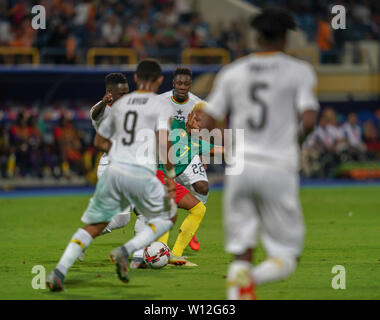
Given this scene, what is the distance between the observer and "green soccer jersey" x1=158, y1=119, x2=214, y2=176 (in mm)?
11531

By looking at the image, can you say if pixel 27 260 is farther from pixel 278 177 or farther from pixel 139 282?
pixel 278 177

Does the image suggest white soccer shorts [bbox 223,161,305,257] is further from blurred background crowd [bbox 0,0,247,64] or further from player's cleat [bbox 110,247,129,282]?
blurred background crowd [bbox 0,0,247,64]

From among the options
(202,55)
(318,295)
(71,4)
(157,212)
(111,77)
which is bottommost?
(318,295)

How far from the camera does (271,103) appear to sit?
257 inches

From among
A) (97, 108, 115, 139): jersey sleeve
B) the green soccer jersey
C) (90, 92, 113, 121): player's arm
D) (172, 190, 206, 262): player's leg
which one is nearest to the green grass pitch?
(172, 190, 206, 262): player's leg

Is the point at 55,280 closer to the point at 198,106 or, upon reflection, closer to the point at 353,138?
the point at 198,106

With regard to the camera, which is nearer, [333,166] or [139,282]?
[139,282]

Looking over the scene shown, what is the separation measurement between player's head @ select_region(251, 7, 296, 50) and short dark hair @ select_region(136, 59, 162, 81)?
78.5 inches

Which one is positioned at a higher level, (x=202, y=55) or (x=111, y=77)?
(x=202, y=55)

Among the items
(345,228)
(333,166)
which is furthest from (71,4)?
(345,228)

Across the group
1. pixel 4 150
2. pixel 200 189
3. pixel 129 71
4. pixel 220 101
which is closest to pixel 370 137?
pixel 129 71

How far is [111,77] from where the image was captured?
11.0 meters
